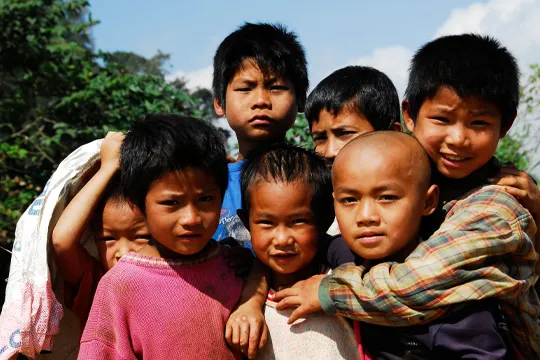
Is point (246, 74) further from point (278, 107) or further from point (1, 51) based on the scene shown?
point (1, 51)

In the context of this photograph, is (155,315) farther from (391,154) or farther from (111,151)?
(391,154)

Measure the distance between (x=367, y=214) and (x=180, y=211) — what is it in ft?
2.05

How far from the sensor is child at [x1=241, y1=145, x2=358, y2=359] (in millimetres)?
2150

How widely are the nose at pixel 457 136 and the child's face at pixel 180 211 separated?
0.85 m

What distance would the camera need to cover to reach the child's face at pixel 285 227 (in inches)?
85.7

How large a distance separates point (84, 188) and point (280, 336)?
95cm

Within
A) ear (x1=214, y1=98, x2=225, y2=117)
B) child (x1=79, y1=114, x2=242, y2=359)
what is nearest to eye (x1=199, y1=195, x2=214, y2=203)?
child (x1=79, y1=114, x2=242, y2=359)

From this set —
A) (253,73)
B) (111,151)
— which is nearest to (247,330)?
(111,151)

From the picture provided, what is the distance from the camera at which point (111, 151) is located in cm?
245

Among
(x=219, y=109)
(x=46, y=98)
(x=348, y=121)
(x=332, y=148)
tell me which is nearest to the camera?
(x=332, y=148)

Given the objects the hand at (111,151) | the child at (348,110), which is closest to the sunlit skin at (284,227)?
the hand at (111,151)

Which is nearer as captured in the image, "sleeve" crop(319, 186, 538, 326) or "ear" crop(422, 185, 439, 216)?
"sleeve" crop(319, 186, 538, 326)

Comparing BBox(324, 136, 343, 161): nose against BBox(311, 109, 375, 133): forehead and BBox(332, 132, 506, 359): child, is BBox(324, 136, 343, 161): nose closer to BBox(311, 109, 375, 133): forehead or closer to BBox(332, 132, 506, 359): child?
BBox(311, 109, 375, 133): forehead

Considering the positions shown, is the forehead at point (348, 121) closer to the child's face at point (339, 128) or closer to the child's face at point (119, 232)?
the child's face at point (339, 128)
